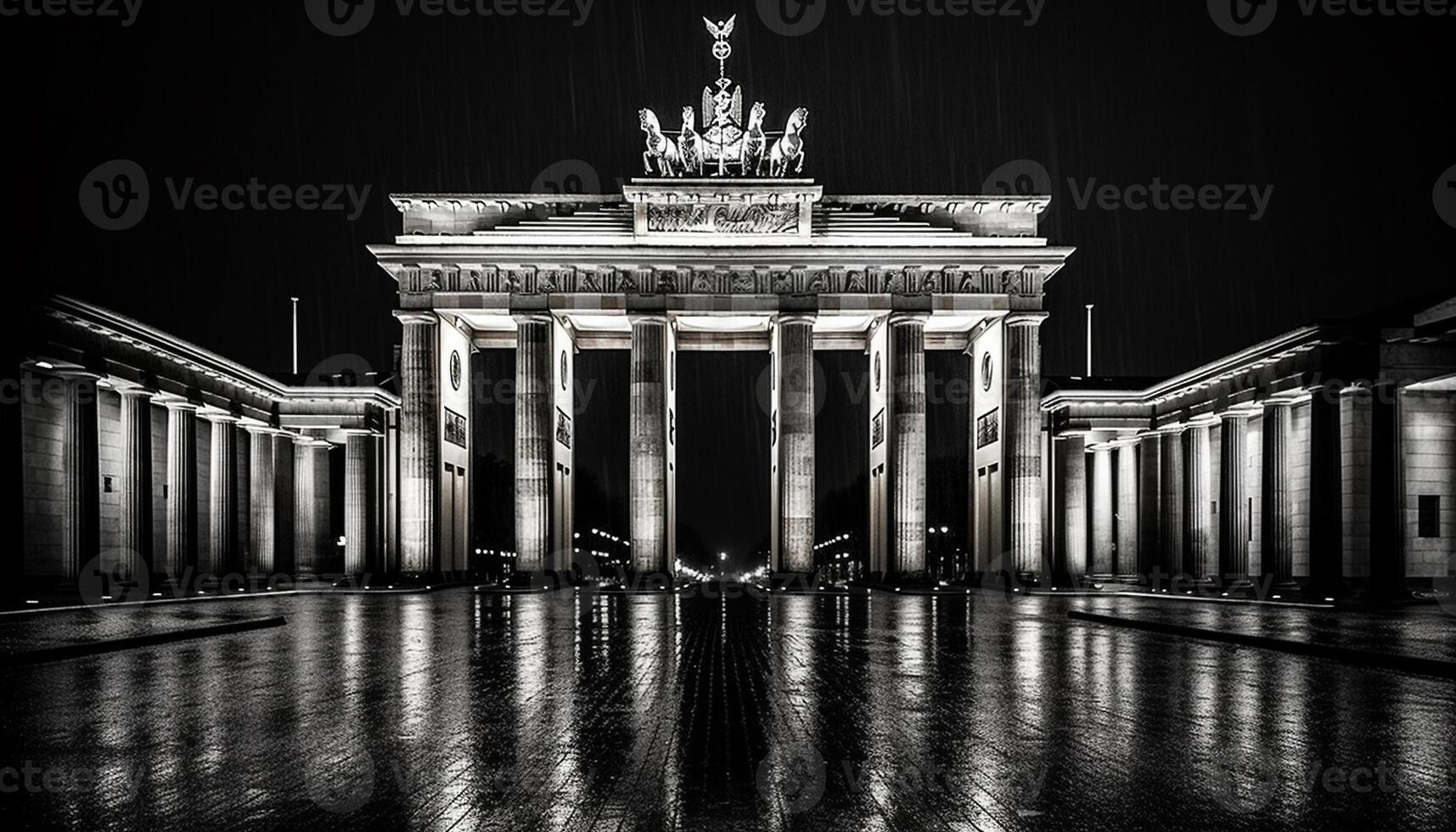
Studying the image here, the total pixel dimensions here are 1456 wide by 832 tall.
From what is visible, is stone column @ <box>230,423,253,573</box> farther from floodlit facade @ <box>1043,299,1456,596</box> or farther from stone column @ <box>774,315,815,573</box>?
floodlit facade @ <box>1043,299,1456,596</box>

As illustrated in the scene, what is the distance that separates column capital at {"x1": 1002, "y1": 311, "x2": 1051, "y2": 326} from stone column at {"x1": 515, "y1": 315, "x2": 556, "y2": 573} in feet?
71.0

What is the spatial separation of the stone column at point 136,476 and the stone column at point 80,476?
15.2ft

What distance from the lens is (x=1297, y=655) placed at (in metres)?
19.3

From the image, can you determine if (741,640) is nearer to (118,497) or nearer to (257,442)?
(118,497)

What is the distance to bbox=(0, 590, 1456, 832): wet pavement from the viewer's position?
7914 mm

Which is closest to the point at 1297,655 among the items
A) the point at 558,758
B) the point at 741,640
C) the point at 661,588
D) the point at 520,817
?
the point at 741,640

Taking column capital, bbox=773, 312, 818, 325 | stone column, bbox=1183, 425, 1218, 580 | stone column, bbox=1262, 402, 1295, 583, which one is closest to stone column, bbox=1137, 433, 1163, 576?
stone column, bbox=1183, 425, 1218, 580

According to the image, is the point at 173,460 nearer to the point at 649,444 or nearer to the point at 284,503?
the point at 284,503

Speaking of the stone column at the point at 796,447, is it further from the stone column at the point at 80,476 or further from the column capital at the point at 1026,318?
the stone column at the point at 80,476

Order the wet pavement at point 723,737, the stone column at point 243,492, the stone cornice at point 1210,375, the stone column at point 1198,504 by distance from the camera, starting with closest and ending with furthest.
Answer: the wet pavement at point 723,737 → the stone cornice at point 1210,375 → the stone column at point 243,492 → the stone column at point 1198,504

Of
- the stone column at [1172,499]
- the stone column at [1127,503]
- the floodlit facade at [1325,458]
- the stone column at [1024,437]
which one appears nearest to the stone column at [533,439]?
the stone column at [1024,437]

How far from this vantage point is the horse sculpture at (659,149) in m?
57.3

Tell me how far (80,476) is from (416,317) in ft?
69.2

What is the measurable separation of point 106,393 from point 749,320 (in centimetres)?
2876
